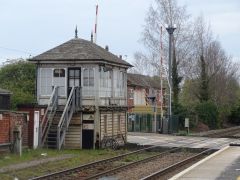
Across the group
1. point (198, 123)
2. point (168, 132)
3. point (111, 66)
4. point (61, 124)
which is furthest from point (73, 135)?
point (198, 123)

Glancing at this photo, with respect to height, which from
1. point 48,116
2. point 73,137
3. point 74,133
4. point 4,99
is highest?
point 4,99

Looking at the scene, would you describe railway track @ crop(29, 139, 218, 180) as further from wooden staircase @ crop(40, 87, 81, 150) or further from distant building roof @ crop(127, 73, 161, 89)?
distant building roof @ crop(127, 73, 161, 89)

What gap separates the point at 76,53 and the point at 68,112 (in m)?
3.90

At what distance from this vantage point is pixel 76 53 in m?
34.2

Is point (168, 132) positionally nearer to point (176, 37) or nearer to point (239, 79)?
point (176, 37)

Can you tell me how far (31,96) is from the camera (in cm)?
4547

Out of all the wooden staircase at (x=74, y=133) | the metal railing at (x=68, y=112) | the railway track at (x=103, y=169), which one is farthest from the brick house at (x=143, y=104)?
the railway track at (x=103, y=169)

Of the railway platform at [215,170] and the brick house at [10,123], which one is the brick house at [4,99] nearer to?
the brick house at [10,123]

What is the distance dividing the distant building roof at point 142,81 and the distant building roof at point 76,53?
34.8 metres

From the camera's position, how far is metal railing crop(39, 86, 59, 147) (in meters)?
30.3

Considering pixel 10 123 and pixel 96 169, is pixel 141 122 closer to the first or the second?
pixel 10 123

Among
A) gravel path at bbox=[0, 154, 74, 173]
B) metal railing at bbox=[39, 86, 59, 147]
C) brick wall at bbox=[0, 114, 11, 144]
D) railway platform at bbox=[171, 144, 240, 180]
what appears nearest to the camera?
railway platform at bbox=[171, 144, 240, 180]

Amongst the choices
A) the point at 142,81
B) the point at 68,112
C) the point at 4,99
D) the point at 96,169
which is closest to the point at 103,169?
the point at 96,169

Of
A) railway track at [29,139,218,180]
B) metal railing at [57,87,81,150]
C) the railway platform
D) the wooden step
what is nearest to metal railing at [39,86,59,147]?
metal railing at [57,87,81,150]
